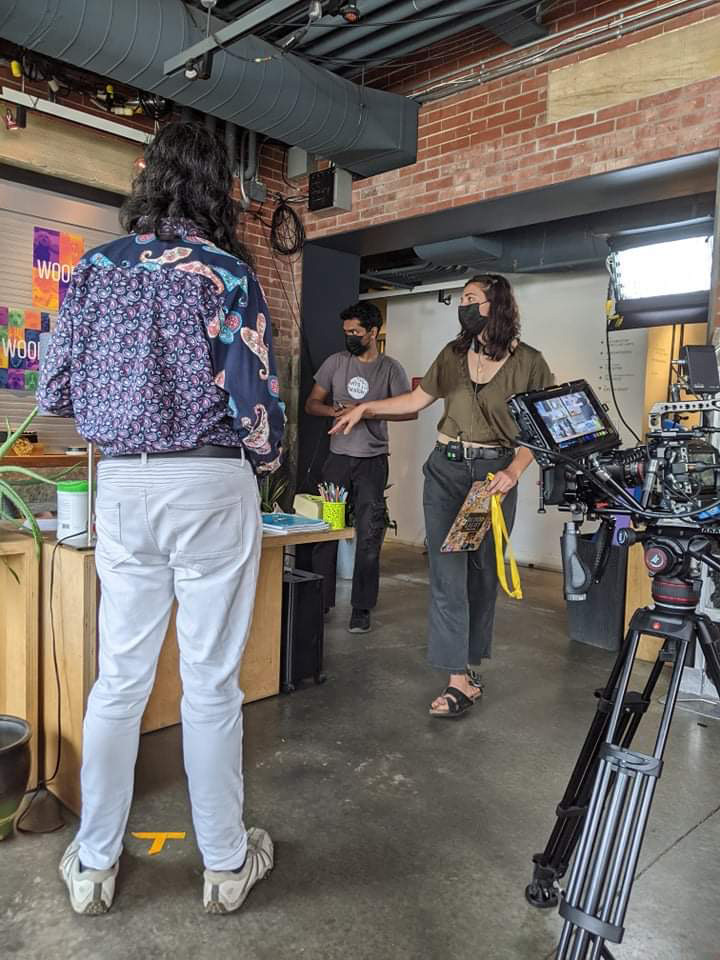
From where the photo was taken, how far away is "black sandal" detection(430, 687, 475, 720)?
2727 millimetres

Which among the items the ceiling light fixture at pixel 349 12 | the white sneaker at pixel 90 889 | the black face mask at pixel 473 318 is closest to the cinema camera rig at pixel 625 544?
the white sneaker at pixel 90 889

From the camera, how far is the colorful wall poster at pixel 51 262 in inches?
171

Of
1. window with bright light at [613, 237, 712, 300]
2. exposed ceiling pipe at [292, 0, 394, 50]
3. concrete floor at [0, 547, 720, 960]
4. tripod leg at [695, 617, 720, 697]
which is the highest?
exposed ceiling pipe at [292, 0, 394, 50]

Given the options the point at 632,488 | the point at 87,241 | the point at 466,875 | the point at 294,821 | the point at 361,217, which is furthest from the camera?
the point at 361,217

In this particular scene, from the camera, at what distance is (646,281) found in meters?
3.98

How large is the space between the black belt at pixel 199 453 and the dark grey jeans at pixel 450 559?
4.23 ft

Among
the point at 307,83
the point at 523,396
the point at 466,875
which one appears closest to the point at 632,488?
the point at 523,396

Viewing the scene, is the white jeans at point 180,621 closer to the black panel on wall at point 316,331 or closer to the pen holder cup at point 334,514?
the pen holder cup at point 334,514

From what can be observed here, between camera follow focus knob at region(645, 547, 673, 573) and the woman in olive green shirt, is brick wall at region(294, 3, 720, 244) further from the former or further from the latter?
camera follow focus knob at region(645, 547, 673, 573)

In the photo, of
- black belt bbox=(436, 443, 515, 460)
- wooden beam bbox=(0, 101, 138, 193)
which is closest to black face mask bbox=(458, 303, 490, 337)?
black belt bbox=(436, 443, 515, 460)

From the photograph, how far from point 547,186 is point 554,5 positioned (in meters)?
0.87

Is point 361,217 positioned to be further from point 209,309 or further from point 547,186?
point 209,309

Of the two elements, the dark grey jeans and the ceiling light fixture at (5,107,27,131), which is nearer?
the dark grey jeans

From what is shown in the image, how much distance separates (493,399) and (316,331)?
292 centimetres
